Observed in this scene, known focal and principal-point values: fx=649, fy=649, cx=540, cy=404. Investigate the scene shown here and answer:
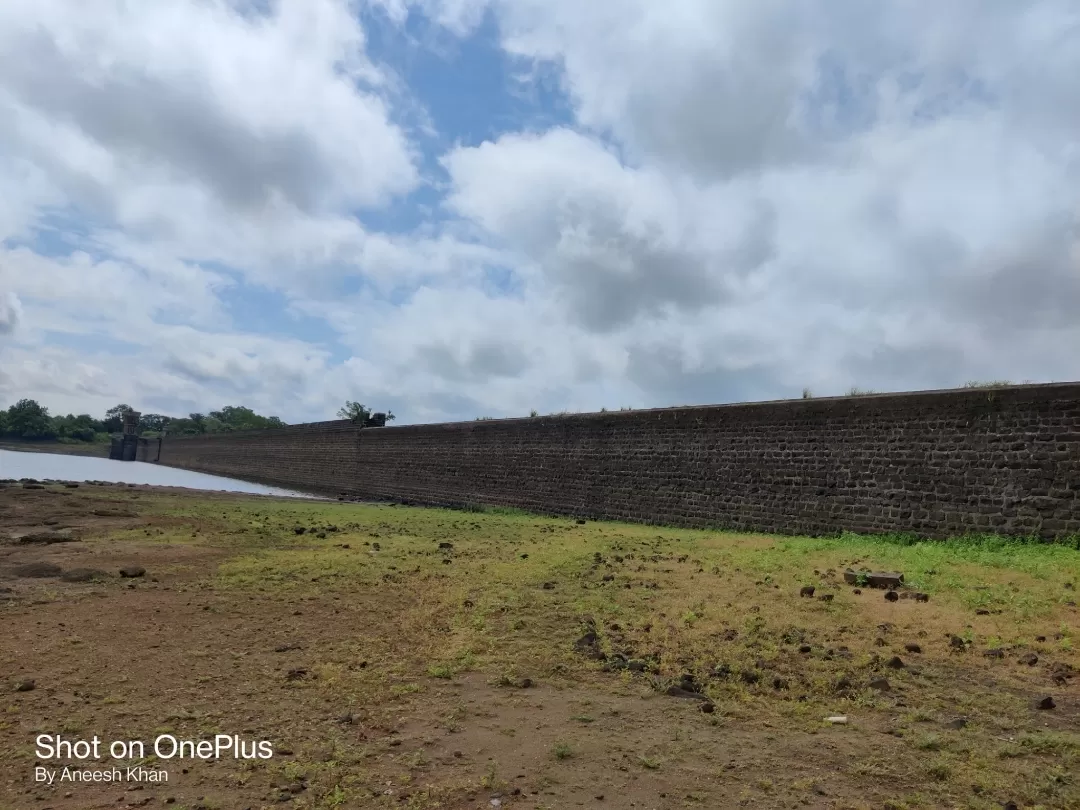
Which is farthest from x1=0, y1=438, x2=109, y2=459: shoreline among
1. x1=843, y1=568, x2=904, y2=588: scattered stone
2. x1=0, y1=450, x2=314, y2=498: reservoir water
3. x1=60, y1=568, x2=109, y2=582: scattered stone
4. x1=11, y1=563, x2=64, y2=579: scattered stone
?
x1=843, y1=568, x2=904, y2=588: scattered stone

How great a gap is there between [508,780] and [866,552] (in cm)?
787

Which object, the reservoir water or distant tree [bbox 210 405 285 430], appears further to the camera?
distant tree [bbox 210 405 285 430]

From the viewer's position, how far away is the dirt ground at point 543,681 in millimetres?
2809

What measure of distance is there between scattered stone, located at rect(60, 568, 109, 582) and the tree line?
272ft

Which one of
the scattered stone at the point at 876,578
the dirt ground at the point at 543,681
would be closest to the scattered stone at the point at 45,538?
the dirt ground at the point at 543,681

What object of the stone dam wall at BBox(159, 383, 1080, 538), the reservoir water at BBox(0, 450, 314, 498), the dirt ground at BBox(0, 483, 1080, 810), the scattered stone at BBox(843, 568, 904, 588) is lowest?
the dirt ground at BBox(0, 483, 1080, 810)

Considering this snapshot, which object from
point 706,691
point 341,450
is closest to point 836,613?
point 706,691

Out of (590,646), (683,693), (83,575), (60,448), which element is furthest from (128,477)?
(60,448)

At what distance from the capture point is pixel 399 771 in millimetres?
2902

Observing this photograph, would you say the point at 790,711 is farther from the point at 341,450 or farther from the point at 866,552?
the point at 341,450

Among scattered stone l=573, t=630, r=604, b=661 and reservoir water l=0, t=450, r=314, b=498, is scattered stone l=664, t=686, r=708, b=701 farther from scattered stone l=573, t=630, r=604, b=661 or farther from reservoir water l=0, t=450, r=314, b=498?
reservoir water l=0, t=450, r=314, b=498

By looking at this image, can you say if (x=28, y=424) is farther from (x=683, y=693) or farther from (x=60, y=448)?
(x=683, y=693)

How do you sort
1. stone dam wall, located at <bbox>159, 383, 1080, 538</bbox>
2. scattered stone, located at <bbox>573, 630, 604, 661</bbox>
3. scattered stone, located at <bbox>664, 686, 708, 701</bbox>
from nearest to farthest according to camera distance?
scattered stone, located at <bbox>664, 686, 708, 701</bbox>
scattered stone, located at <bbox>573, 630, 604, 661</bbox>
stone dam wall, located at <bbox>159, 383, 1080, 538</bbox>

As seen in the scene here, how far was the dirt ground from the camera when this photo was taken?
9.21ft
